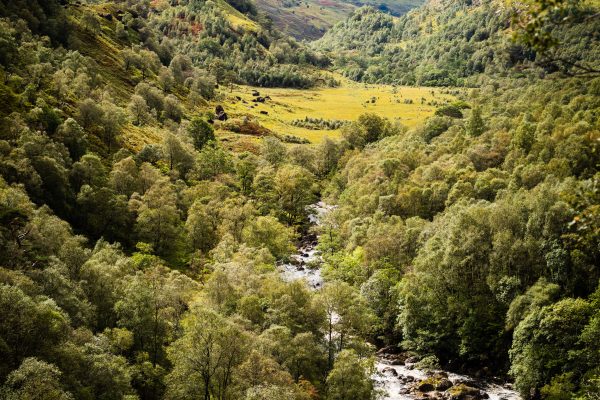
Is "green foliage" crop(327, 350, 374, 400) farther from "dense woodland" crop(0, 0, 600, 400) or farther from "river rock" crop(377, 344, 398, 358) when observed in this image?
"river rock" crop(377, 344, 398, 358)

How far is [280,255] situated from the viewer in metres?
112

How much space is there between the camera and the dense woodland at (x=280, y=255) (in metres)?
52.3

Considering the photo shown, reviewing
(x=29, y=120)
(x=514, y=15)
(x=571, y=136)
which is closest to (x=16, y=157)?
(x=29, y=120)

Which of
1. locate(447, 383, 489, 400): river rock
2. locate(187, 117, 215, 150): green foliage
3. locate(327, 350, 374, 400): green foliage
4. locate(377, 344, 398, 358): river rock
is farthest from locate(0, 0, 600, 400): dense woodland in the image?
locate(187, 117, 215, 150): green foliage

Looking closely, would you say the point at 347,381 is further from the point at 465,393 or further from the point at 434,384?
the point at 465,393

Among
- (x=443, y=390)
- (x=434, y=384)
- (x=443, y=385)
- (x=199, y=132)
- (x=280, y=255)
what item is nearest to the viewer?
(x=443, y=390)

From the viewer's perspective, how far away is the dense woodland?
52.3 metres

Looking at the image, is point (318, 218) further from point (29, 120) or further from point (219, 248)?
point (29, 120)

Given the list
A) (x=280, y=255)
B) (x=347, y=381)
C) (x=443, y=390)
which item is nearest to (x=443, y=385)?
(x=443, y=390)

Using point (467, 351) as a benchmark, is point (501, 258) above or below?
above

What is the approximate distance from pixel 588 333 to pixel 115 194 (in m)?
93.7

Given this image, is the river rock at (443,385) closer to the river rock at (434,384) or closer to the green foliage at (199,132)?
the river rock at (434,384)

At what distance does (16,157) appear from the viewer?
Result: 9288 centimetres

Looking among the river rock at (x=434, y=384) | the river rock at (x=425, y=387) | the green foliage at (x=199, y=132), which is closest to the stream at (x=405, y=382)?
the river rock at (x=425, y=387)
